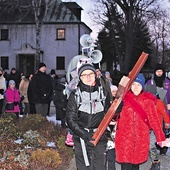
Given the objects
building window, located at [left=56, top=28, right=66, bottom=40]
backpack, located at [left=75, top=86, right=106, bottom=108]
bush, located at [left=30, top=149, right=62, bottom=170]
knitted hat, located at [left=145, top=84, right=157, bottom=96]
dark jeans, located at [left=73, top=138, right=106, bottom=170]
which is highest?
building window, located at [left=56, top=28, right=66, bottom=40]

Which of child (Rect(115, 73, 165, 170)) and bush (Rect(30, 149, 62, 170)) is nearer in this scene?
child (Rect(115, 73, 165, 170))

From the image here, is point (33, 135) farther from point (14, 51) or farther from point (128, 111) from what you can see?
point (14, 51)

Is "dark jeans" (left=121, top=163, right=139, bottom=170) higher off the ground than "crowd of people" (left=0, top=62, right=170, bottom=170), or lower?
lower

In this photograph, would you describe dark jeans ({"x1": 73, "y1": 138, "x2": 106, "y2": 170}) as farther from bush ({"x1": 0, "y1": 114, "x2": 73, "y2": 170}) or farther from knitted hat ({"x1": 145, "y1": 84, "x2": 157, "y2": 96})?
knitted hat ({"x1": 145, "y1": 84, "x2": 157, "y2": 96})

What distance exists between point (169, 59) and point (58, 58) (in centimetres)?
3793

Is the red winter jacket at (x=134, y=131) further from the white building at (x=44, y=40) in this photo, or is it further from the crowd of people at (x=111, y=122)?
the white building at (x=44, y=40)

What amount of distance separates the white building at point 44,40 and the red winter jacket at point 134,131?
39.8 meters

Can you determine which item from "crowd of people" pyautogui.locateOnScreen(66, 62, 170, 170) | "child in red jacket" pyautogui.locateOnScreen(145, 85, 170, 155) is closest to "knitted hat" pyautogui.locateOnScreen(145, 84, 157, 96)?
"child in red jacket" pyautogui.locateOnScreen(145, 85, 170, 155)

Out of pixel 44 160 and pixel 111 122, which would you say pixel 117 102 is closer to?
pixel 111 122

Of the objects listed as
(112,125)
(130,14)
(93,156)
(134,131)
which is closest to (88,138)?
(93,156)

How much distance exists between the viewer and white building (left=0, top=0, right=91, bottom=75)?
45.0 meters

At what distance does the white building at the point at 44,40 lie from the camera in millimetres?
45000

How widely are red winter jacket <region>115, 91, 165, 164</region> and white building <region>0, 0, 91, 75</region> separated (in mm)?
39806

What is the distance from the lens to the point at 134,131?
5059 mm
